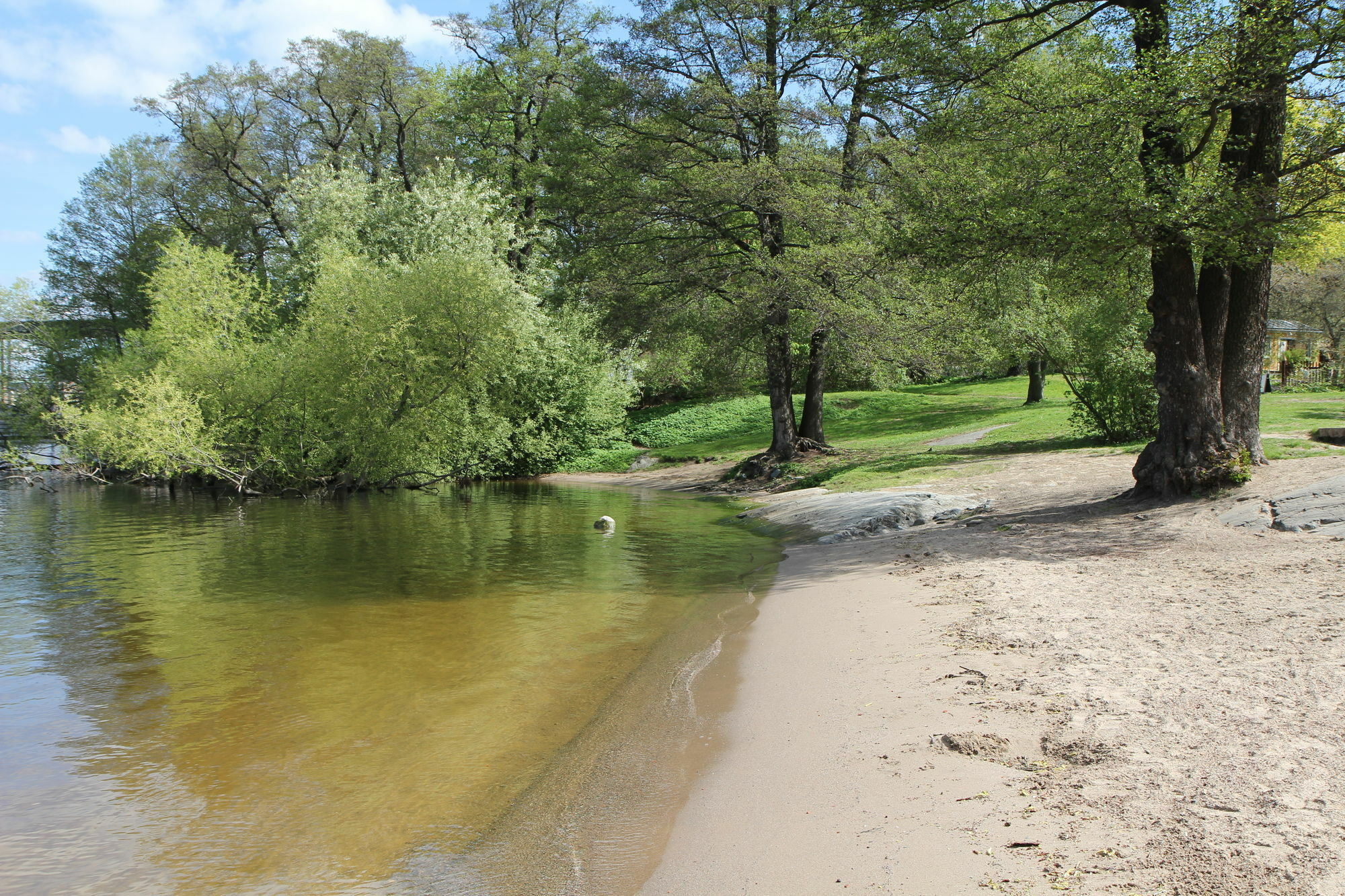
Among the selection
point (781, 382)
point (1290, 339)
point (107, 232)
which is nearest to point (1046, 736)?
point (781, 382)

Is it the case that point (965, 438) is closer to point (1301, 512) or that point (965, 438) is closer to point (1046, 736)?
point (1301, 512)

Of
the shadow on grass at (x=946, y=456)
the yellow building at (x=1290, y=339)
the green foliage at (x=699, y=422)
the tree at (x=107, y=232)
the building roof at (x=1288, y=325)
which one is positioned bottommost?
the shadow on grass at (x=946, y=456)

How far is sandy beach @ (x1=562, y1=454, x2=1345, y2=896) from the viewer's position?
12.0 ft

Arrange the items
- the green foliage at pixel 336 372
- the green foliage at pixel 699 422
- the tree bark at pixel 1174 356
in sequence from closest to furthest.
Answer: the tree bark at pixel 1174 356 → the green foliage at pixel 336 372 → the green foliage at pixel 699 422

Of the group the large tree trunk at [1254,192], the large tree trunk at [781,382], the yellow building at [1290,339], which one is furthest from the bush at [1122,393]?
the yellow building at [1290,339]

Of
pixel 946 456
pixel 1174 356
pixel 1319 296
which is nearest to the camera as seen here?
pixel 1174 356

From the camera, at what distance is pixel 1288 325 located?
52219mm

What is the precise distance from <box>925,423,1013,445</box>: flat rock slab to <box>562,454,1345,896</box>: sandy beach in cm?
1480

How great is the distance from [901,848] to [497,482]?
95.6ft

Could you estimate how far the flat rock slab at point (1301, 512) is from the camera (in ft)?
29.8

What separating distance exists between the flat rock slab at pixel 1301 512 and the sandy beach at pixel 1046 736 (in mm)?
265

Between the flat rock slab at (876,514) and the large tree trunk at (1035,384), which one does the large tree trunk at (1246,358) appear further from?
the large tree trunk at (1035,384)

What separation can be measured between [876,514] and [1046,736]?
9449mm

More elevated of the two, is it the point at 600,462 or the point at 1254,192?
the point at 1254,192
